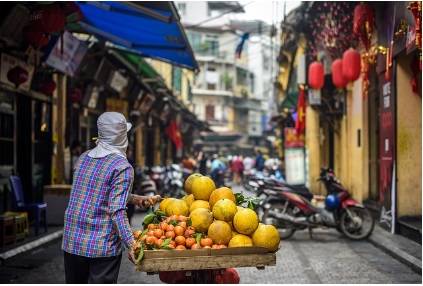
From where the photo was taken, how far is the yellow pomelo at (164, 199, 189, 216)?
5.03 meters

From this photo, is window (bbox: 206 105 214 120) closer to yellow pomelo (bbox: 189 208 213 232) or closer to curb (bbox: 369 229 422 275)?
curb (bbox: 369 229 422 275)

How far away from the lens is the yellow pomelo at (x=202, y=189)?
5.26 metres

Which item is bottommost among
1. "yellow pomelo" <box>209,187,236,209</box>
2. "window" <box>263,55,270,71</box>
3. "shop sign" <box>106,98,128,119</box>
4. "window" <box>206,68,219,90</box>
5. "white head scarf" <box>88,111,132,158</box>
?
"yellow pomelo" <box>209,187,236,209</box>

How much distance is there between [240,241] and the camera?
461 cm

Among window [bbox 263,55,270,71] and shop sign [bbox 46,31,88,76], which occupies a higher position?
window [bbox 263,55,270,71]

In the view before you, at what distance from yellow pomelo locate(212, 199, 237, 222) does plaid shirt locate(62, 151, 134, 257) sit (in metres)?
0.68

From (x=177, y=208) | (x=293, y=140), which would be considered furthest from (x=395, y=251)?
(x=293, y=140)

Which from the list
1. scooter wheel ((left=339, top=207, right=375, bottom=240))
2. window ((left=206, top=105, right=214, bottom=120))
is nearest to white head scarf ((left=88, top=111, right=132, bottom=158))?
scooter wheel ((left=339, top=207, right=375, bottom=240))

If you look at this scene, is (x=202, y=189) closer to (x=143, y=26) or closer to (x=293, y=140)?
(x=143, y=26)

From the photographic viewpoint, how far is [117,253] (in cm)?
461

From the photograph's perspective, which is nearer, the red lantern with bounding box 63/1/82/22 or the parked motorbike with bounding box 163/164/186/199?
the red lantern with bounding box 63/1/82/22

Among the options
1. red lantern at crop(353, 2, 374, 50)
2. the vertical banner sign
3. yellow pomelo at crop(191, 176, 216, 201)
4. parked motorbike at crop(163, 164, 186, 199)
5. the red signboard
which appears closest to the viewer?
yellow pomelo at crop(191, 176, 216, 201)

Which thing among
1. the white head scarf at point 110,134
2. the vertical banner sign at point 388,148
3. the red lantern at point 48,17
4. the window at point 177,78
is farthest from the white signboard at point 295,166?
the window at point 177,78

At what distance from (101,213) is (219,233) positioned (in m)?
0.84
